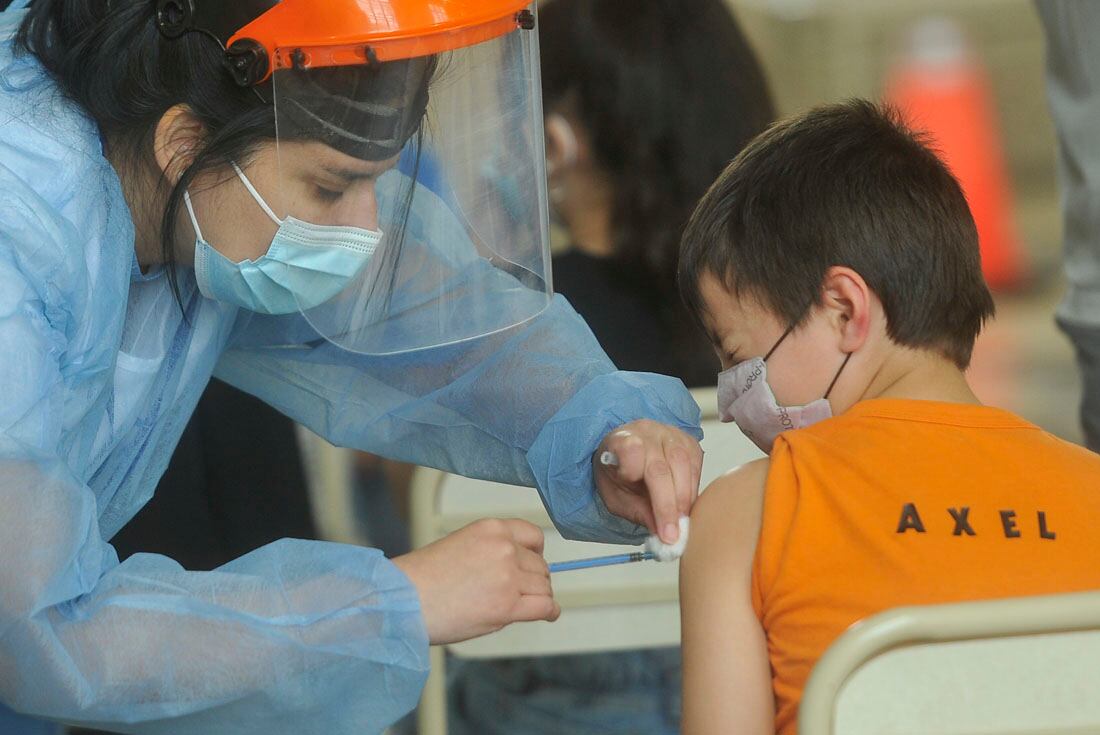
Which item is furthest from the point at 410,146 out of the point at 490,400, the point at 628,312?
the point at 628,312

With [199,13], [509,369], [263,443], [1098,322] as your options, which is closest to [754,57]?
[1098,322]

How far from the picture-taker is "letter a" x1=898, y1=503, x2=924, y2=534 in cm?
101

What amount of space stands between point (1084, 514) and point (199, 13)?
830mm

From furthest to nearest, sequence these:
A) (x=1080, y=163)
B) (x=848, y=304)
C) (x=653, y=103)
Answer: (x=653, y=103) < (x=1080, y=163) < (x=848, y=304)

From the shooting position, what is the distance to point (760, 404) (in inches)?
49.7

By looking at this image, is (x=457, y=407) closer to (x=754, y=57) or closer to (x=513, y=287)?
(x=513, y=287)

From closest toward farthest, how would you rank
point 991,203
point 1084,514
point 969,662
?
point 969,662 → point 1084,514 → point 991,203

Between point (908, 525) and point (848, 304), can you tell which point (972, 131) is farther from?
point (908, 525)

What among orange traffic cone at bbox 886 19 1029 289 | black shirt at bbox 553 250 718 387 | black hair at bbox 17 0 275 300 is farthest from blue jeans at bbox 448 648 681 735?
orange traffic cone at bbox 886 19 1029 289

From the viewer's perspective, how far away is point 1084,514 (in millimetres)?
1039

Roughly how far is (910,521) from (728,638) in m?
0.18

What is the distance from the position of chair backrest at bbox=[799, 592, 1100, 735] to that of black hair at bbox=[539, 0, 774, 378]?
3.49 ft

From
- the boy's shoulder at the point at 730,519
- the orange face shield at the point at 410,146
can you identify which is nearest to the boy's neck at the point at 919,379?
the boy's shoulder at the point at 730,519

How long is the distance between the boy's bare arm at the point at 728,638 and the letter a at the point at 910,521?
12 centimetres
